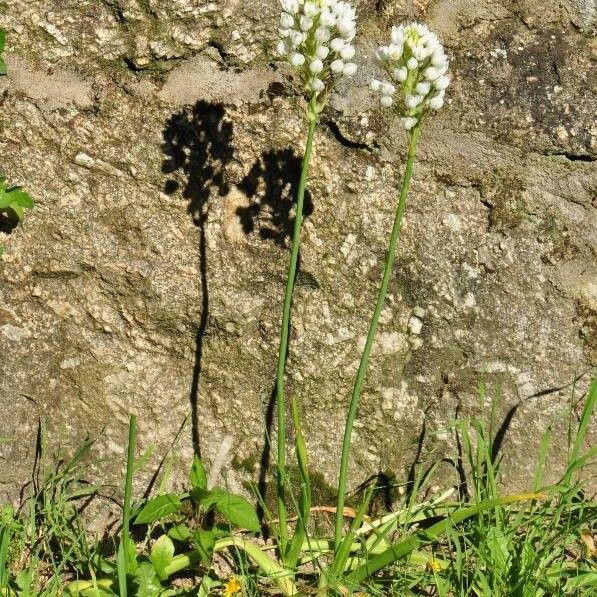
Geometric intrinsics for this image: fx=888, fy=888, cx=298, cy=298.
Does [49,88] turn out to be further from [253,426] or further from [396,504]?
[396,504]

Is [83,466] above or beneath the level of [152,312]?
beneath

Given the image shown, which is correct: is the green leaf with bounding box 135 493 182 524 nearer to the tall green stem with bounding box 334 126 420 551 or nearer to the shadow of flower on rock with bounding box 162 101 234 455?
the tall green stem with bounding box 334 126 420 551

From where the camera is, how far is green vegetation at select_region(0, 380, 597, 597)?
2.11 meters

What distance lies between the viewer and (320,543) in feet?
7.60

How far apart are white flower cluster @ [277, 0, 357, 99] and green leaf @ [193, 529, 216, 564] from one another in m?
1.07

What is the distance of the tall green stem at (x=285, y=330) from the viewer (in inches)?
73.5

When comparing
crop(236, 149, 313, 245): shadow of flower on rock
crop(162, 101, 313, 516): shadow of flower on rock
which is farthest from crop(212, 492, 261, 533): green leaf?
crop(236, 149, 313, 245): shadow of flower on rock

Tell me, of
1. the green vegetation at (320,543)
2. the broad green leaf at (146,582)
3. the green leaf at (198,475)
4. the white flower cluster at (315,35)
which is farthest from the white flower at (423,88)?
the broad green leaf at (146,582)

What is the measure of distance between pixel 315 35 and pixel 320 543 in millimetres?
1280

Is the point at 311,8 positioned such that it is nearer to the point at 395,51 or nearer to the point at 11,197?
the point at 395,51

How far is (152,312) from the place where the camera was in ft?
7.73

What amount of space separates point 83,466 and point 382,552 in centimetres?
85

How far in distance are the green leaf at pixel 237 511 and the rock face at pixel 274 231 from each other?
30 centimetres

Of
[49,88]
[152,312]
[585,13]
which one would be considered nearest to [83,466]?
[152,312]
